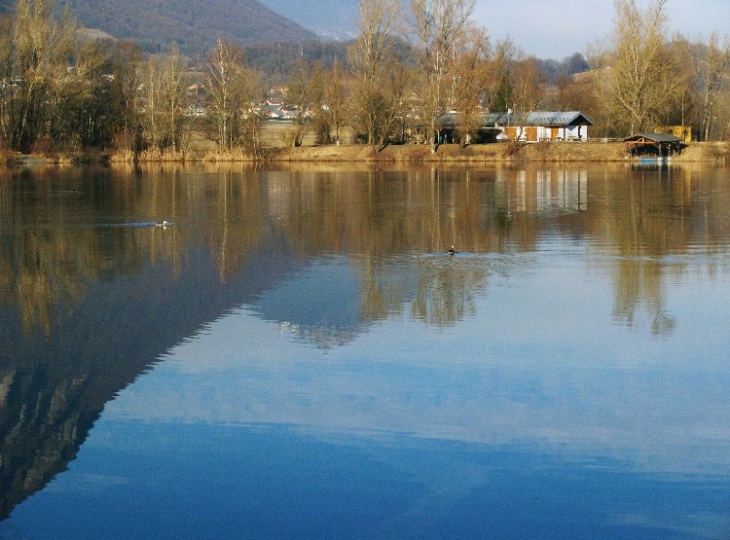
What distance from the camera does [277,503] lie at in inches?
234

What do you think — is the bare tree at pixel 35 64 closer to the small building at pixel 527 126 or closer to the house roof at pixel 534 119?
the small building at pixel 527 126

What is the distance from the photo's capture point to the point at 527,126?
74.3 m

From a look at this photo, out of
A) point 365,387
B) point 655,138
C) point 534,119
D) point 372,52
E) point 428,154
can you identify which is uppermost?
point 372,52

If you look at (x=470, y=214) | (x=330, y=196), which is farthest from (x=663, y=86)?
(x=470, y=214)

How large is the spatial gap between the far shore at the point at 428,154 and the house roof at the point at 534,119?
20.9 ft

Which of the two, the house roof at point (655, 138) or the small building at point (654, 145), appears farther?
the small building at point (654, 145)

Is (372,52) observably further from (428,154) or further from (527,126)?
(527,126)

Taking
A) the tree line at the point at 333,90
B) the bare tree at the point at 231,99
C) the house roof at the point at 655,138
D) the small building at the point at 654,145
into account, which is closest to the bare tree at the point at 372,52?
the tree line at the point at 333,90

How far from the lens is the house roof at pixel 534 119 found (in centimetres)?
7156

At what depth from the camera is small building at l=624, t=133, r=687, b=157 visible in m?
62.2

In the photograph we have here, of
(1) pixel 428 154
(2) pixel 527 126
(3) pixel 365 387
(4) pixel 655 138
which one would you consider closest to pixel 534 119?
(2) pixel 527 126

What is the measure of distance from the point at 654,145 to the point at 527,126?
1273 cm

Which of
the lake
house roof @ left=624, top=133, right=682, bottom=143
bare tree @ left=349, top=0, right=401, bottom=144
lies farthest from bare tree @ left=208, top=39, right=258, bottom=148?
the lake

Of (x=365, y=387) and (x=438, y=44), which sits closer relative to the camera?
(x=365, y=387)
